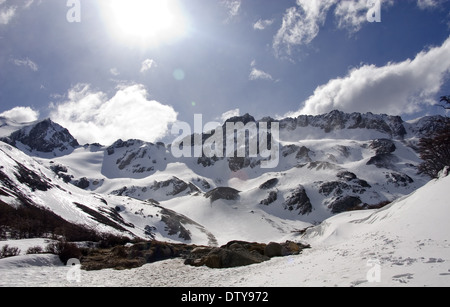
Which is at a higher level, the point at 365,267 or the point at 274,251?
the point at 365,267

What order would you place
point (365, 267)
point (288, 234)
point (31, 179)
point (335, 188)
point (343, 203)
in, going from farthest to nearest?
point (335, 188)
point (343, 203)
point (288, 234)
point (31, 179)
point (365, 267)

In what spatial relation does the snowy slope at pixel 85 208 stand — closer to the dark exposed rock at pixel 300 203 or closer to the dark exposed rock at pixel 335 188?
the dark exposed rock at pixel 300 203

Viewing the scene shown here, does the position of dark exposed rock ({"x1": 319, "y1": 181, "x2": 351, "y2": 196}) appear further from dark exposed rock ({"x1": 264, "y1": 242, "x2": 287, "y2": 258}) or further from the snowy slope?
dark exposed rock ({"x1": 264, "y1": 242, "x2": 287, "y2": 258})

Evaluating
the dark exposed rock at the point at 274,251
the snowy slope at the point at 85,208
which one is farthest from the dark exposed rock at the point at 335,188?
the dark exposed rock at the point at 274,251

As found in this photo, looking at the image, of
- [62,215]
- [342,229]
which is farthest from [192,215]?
[342,229]

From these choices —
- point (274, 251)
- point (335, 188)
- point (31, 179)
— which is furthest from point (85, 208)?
point (335, 188)

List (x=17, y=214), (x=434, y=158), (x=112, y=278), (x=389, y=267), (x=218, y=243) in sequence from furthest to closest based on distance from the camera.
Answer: (x=218, y=243), (x=17, y=214), (x=434, y=158), (x=112, y=278), (x=389, y=267)

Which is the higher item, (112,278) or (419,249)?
(419,249)

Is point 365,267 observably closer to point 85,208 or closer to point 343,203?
point 85,208

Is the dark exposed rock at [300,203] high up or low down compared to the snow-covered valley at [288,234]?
up

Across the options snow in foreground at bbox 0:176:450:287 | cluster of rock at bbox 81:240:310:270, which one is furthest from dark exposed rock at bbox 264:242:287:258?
snow in foreground at bbox 0:176:450:287
